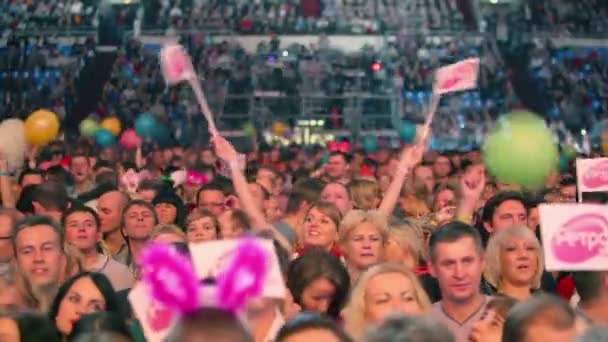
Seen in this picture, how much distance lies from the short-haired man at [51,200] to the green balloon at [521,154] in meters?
3.15

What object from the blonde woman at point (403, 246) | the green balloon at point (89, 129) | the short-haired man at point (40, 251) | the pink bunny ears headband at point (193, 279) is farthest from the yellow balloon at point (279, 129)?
the pink bunny ears headband at point (193, 279)

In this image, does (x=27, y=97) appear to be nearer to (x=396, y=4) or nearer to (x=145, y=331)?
(x=396, y=4)

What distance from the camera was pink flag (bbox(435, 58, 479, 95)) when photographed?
9.08 m

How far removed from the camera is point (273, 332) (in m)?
5.09

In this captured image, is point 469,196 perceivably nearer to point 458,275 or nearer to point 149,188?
point 458,275

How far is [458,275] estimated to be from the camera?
17.9 ft

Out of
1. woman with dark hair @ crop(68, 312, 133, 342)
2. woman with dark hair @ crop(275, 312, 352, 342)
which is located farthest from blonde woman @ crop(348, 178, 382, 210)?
woman with dark hair @ crop(275, 312, 352, 342)

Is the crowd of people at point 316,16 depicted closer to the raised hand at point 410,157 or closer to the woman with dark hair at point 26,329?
the raised hand at point 410,157

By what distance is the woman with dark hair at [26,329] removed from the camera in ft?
15.4

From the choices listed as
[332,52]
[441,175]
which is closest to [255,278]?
[441,175]

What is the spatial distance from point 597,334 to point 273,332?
1517 millimetres

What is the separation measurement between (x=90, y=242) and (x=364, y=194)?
2.19 metres

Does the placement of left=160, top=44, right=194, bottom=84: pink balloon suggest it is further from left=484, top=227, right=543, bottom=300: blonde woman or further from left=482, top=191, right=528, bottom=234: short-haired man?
left=484, top=227, right=543, bottom=300: blonde woman

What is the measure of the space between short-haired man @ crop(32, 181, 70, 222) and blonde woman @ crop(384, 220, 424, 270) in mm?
2399
